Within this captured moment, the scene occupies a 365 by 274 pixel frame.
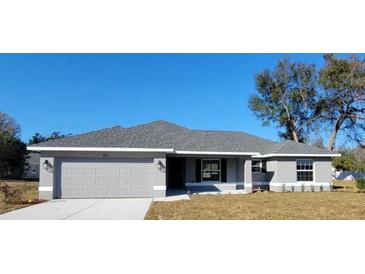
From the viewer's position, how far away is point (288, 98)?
38062 mm

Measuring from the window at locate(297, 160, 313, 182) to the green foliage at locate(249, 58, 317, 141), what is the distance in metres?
15.8

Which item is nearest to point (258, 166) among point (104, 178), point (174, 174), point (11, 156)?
point (174, 174)

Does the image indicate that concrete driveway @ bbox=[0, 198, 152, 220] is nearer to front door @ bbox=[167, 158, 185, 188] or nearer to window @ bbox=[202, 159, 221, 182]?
window @ bbox=[202, 159, 221, 182]

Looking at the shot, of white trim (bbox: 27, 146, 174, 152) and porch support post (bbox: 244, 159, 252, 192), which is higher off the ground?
white trim (bbox: 27, 146, 174, 152)

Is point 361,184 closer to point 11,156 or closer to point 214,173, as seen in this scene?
point 214,173

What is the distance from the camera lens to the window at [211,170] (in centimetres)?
2095

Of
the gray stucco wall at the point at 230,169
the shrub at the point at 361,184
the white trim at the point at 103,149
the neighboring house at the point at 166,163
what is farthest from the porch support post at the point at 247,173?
the shrub at the point at 361,184

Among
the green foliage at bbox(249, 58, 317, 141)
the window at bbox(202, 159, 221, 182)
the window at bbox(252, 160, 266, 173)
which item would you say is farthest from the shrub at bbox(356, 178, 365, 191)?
the green foliage at bbox(249, 58, 317, 141)

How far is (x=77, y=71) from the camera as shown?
74.9 ft

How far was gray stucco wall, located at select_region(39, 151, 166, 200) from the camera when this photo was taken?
15.9m

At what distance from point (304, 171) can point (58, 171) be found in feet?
52.4
